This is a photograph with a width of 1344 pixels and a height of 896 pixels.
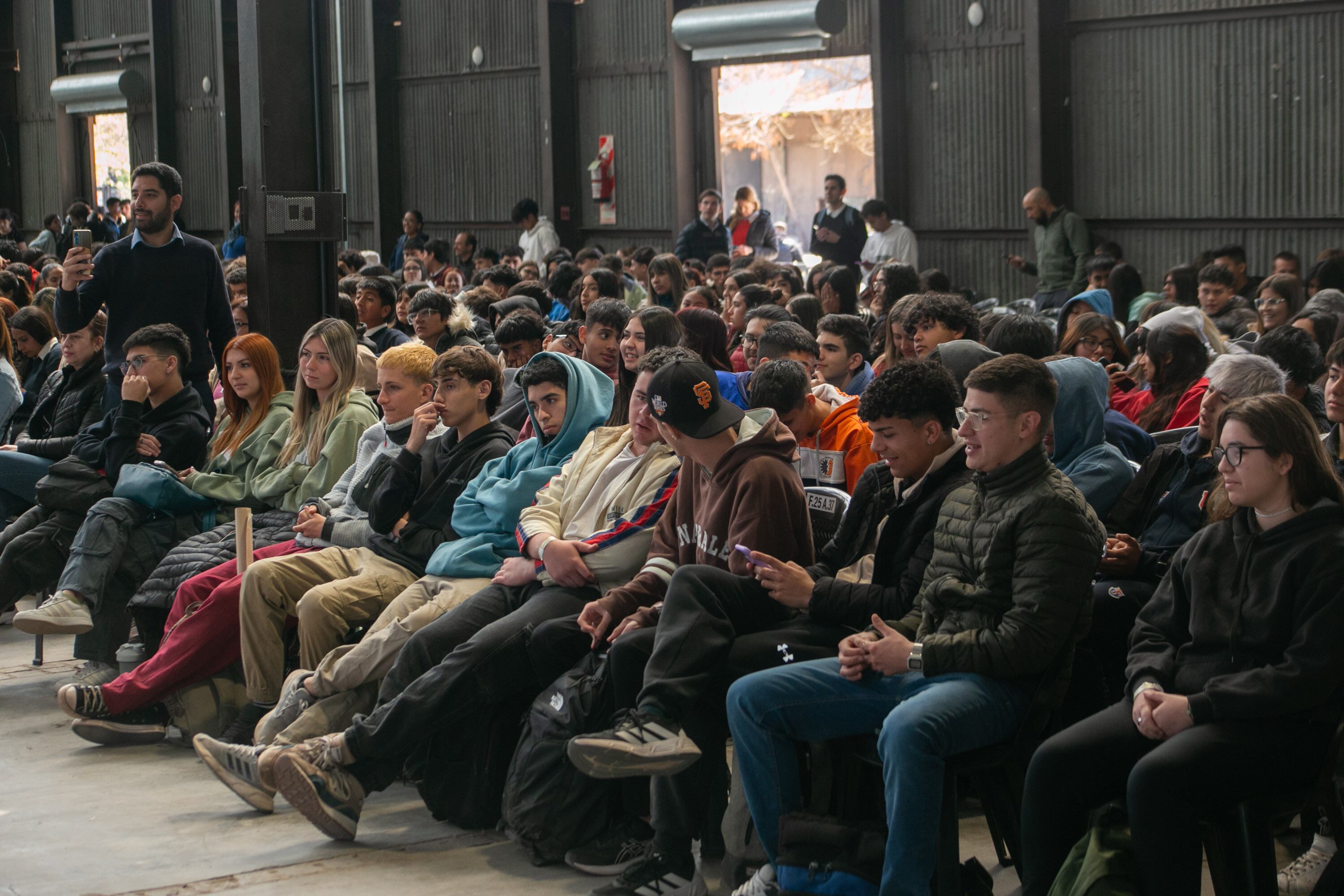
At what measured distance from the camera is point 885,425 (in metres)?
3.95

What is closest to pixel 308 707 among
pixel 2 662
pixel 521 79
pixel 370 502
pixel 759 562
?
pixel 370 502

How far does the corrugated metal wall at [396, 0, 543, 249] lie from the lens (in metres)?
16.9

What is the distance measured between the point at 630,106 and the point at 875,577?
41.4 feet

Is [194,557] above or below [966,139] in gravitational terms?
below

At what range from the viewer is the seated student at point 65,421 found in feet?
23.6

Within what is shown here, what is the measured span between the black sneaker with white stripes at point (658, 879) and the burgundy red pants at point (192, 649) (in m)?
2.09

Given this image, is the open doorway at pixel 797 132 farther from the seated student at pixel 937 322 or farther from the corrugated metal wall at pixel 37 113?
the corrugated metal wall at pixel 37 113

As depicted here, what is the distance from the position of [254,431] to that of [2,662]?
1701 mm

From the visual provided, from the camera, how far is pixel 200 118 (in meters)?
20.7

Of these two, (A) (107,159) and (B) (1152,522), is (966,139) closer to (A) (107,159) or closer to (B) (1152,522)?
(B) (1152,522)

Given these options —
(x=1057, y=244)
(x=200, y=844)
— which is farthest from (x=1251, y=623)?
(x=1057, y=244)

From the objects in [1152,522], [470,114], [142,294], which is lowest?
[1152,522]

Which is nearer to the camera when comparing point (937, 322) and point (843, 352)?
point (937, 322)

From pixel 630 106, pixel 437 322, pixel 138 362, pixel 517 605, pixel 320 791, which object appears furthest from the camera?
pixel 630 106
